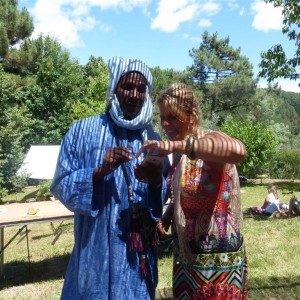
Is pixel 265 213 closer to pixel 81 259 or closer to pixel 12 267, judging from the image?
pixel 12 267

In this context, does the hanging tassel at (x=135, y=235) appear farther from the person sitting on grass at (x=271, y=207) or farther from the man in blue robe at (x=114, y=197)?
the person sitting on grass at (x=271, y=207)

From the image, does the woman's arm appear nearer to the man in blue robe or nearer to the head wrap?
the man in blue robe

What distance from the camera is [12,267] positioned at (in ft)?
18.4

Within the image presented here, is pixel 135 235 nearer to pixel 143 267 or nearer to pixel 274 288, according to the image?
pixel 143 267

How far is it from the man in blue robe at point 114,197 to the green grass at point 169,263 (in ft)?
8.30

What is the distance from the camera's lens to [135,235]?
Answer: 169cm

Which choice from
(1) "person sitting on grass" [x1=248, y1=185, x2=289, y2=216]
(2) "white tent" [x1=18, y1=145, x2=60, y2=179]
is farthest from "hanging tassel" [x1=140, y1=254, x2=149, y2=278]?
(2) "white tent" [x1=18, y1=145, x2=60, y2=179]

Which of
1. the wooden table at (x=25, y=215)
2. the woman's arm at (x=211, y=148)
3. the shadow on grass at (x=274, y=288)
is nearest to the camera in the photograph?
the woman's arm at (x=211, y=148)

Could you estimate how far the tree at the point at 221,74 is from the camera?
26688 mm

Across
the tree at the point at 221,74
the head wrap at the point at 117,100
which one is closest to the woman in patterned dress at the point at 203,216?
the head wrap at the point at 117,100

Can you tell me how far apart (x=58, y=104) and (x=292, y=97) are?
294 ft

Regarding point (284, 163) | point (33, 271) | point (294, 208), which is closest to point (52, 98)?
point (284, 163)

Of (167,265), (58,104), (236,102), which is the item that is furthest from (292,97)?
(167,265)

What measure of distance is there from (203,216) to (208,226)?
53 millimetres
